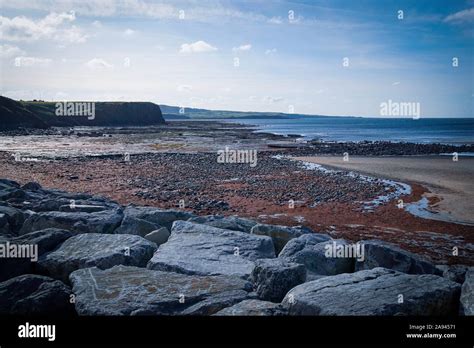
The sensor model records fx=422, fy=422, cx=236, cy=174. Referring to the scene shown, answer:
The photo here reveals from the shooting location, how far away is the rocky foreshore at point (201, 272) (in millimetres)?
5586

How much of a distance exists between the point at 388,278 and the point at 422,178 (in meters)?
20.1

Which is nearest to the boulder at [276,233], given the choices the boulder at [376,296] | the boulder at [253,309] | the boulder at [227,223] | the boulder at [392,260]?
the boulder at [227,223]

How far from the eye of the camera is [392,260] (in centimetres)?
735

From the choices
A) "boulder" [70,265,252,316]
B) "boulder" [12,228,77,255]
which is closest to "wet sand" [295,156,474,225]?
"boulder" [70,265,252,316]

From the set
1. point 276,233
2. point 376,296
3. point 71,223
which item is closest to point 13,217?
point 71,223

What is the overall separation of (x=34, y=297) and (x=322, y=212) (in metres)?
11.5

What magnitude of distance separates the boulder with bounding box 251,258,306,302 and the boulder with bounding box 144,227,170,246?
3.14 meters

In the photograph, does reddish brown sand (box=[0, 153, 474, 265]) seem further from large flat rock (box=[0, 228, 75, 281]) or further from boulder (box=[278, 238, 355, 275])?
large flat rock (box=[0, 228, 75, 281])

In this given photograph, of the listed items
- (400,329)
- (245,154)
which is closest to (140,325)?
(400,329)

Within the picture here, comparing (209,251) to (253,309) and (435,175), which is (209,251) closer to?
(253,309)

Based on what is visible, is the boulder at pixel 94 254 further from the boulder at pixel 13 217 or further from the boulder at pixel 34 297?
the boulder at pixel 13 217

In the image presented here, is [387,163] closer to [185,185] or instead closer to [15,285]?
[185,185]

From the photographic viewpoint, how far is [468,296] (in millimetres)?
5613

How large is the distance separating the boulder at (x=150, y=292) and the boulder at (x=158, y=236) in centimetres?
218
